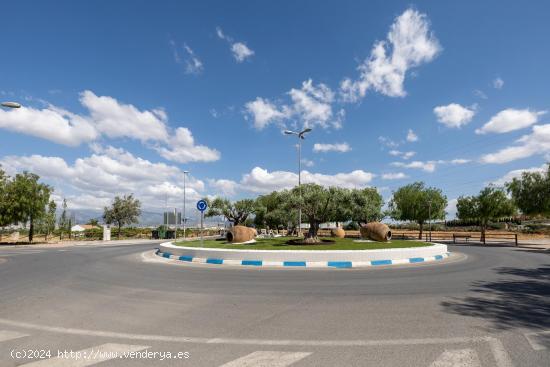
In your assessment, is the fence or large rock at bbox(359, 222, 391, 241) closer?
large rock at bbox(359, 222, 391, 241)

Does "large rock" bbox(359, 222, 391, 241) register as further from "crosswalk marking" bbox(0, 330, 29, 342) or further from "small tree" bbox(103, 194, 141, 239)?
"small tree" bbox(103, 194, 141, 239)

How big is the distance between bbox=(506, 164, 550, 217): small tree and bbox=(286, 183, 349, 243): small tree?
20.1 m

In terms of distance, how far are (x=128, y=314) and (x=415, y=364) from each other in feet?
17.3

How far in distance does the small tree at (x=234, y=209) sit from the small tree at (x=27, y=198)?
1934cm

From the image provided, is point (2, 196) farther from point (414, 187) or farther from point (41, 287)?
point (414, 187)

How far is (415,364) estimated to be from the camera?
13.3 feet

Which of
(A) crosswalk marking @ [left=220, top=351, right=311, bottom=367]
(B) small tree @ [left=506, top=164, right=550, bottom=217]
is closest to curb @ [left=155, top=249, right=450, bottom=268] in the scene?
(A) crosswalk marking @ [left=220, top=351, right=311, bottom=367]

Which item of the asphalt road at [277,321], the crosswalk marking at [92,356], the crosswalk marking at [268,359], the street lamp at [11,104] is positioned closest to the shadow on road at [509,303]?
the asphalt road at [277,321]

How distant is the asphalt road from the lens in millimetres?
4352

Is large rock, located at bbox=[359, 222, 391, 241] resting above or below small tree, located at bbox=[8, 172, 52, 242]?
below

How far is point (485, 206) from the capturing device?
37094 millimetres

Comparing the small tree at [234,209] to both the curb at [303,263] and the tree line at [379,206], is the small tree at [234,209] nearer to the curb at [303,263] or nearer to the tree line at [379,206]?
the tree line at [379,206]

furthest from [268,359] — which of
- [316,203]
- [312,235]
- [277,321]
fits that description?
[316,203]

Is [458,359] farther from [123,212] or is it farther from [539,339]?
[123,212]
